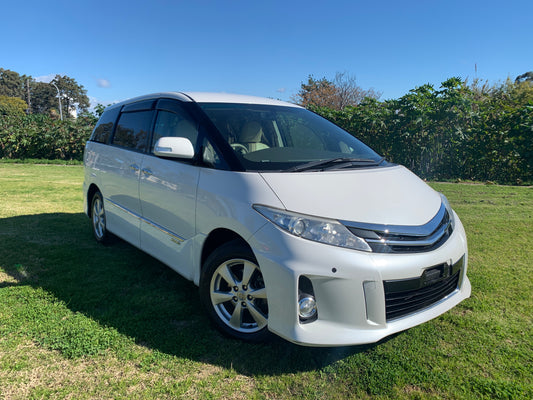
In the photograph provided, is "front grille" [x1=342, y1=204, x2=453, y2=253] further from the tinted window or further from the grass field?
the tinted window

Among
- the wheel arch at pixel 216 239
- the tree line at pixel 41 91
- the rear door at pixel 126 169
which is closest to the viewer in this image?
the wheel arch at pixel 216 239

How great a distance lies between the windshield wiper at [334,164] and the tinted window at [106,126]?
289cm

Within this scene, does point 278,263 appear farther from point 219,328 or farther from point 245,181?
point 219,328

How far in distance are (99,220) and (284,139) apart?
275 centimetres

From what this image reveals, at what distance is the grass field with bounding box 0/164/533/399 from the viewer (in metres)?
2.30

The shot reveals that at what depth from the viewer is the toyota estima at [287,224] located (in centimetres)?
228

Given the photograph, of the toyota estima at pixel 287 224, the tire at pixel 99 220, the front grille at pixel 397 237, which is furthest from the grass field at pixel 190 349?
the front grille at pixel 397 237

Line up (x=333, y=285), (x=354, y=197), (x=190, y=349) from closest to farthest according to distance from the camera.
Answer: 1. (x=333, y=285)
2. (x=354, y=197)
3. (x=190, y=349)

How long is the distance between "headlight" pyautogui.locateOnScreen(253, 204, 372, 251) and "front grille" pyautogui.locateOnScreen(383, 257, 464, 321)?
0.98 ft

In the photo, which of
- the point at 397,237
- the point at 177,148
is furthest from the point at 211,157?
the point at 397,237

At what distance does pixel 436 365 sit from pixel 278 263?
49.6 inches

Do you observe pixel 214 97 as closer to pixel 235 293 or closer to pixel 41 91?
pixel 235 293

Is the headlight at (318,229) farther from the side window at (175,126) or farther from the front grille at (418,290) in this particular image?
the side window at (175,126)

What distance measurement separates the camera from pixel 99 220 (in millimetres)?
5004
